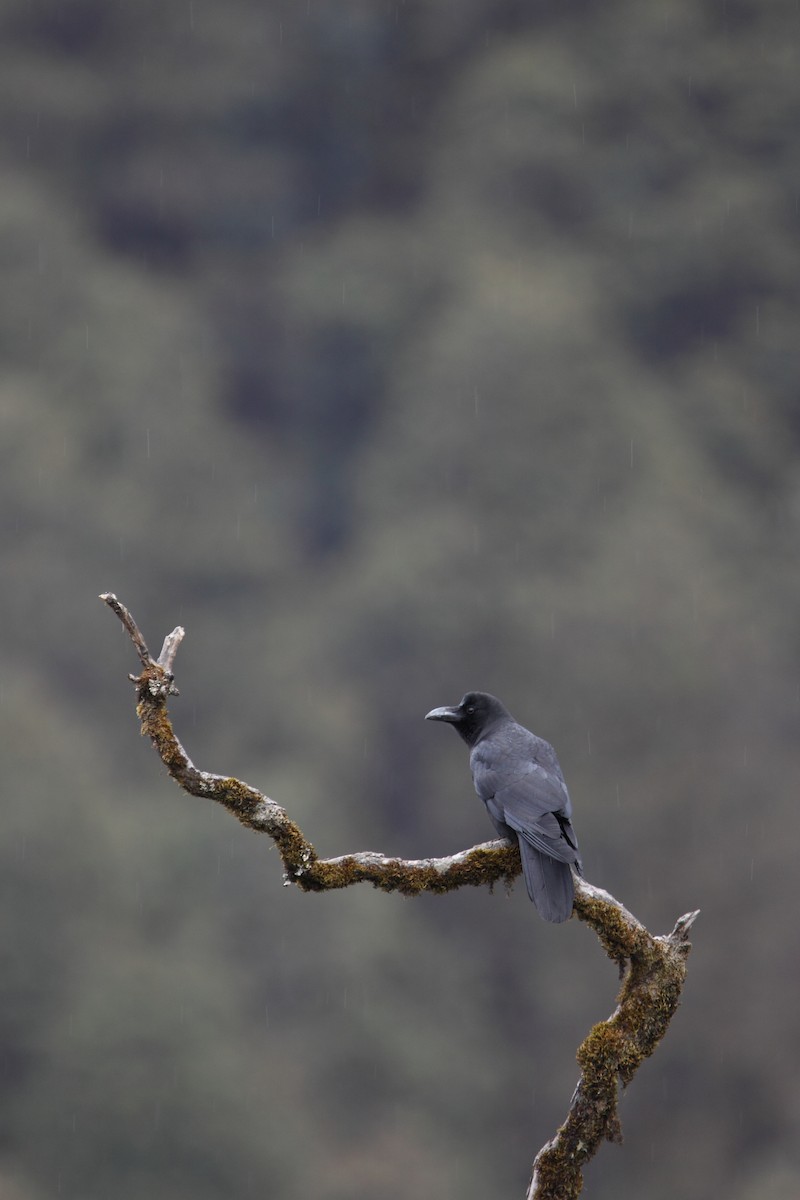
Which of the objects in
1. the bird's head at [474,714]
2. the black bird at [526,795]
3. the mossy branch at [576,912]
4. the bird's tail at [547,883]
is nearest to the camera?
the mossy branch at [576,912]

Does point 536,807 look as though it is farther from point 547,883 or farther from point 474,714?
point 474,714

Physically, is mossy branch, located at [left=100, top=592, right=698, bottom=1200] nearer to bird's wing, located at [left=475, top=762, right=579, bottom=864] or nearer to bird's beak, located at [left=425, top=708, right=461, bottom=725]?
bird's wing, located at [left=475, top=762, right=579, bottom=864]

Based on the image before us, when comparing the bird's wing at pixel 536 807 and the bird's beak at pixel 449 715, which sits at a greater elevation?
the bird's beak at pixel 449 715

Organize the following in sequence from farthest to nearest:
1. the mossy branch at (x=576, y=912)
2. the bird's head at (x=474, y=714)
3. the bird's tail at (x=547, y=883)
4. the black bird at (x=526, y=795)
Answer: the bird's head at (x=474, y=714), the black bird at (x=526, y=795), the bird's tail at (x=547, y=883), the mossy branch at (x=576, y=912)

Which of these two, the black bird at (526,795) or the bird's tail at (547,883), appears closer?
the bird's tail at (547,883)

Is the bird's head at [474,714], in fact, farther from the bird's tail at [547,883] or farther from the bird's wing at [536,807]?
the bird's tail at [547,883]

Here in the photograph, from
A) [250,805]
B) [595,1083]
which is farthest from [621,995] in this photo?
[250,805]

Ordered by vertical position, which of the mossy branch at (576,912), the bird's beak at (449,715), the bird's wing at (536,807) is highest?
the bird's beak at (449,715)

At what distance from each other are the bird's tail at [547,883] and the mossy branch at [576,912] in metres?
0.11

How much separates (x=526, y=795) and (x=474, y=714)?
1205 millimetres

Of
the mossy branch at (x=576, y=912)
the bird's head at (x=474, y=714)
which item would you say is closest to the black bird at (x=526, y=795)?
the bird's head at (x=474, y=714)

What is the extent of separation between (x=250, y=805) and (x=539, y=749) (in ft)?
6.34

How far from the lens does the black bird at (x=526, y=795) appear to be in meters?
4.41

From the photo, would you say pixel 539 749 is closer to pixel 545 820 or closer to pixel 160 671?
pixel 545 820
